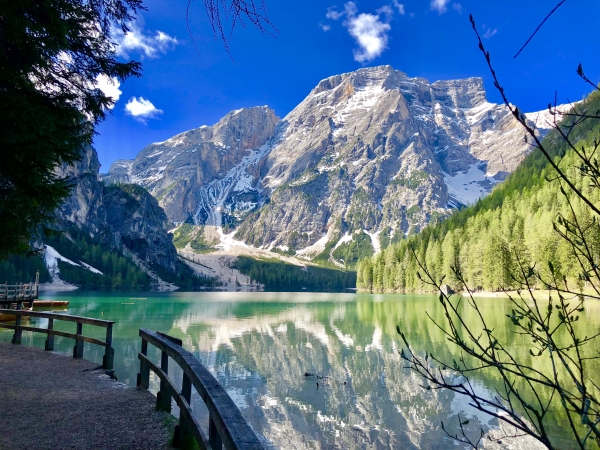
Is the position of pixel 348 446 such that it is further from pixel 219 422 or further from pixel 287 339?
pixel 287 339

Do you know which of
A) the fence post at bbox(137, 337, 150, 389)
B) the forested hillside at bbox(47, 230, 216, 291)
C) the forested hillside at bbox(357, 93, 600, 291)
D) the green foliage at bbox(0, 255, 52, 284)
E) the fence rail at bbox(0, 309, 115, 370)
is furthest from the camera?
the forested hillside at bbox(47, 230, 216, 291)

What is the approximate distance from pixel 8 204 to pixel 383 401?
1411cm

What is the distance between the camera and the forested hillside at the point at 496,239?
54281 millimetres

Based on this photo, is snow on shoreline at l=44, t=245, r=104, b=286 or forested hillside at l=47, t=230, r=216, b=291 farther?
forested hillside at l=47, t=230, r=216, b=291

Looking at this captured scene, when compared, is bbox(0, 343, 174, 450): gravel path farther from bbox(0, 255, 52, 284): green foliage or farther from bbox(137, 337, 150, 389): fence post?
bbox(0, 255, 52, 284): green foliage

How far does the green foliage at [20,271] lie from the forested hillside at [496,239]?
106 metres

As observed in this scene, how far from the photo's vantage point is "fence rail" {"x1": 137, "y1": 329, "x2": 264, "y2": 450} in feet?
12.0

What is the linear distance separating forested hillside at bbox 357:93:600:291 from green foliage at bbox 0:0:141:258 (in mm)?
32460

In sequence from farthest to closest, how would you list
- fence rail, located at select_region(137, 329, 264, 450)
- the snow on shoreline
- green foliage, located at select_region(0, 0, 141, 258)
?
the snow on shoreline
green foliage, located at select_region(0, 0, 141, 258)
fence rail, located at select_region(137, 329, 264, 450)

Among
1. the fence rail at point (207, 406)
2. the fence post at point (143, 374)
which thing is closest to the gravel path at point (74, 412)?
the fence post at point (143, 374)

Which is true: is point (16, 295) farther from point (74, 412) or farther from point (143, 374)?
point (74, 412)

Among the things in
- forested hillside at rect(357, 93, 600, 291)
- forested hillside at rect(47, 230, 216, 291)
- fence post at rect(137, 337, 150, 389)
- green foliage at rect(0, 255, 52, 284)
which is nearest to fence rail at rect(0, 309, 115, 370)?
fence post at rect(137, 337, 150, 389)

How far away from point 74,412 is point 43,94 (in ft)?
20.4

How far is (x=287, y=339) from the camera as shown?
31.2m
